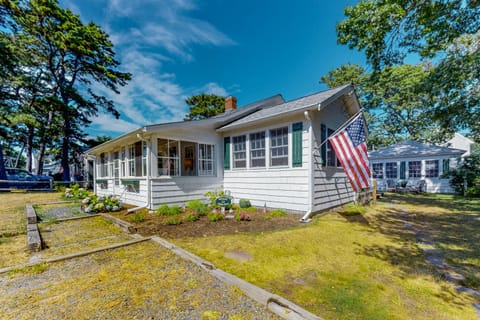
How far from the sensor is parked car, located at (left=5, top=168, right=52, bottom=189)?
14477 mm

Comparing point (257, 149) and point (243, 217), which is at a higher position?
point (257, 149)

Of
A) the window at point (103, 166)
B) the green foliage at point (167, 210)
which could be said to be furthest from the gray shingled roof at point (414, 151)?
the window at point (103, 166)

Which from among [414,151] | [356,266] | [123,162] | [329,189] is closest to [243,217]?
[356,266]

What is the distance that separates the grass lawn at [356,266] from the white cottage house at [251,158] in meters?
1.72

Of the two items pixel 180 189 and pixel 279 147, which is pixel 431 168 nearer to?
pixel 279 147

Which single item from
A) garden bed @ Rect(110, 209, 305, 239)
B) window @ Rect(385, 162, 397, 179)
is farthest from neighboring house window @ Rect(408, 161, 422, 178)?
garden bed @ Rect(110, 209, 305, 239)

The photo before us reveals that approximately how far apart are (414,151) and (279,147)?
44.5 feet

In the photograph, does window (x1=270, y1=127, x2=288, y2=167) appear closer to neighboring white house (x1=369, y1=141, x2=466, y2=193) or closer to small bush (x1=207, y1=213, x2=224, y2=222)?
small bush (x1=207, y1=213, x2=224, y2=222)

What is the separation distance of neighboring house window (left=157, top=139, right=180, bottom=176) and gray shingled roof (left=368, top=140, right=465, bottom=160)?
15.9 meters

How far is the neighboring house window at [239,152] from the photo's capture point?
8000 millimetres

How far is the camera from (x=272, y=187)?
23.2 ft

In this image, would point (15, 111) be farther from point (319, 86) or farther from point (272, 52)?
point (319, 86)

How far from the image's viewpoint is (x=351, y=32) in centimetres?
767

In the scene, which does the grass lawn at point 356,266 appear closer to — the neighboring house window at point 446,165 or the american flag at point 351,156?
the american flag at point 351,156
